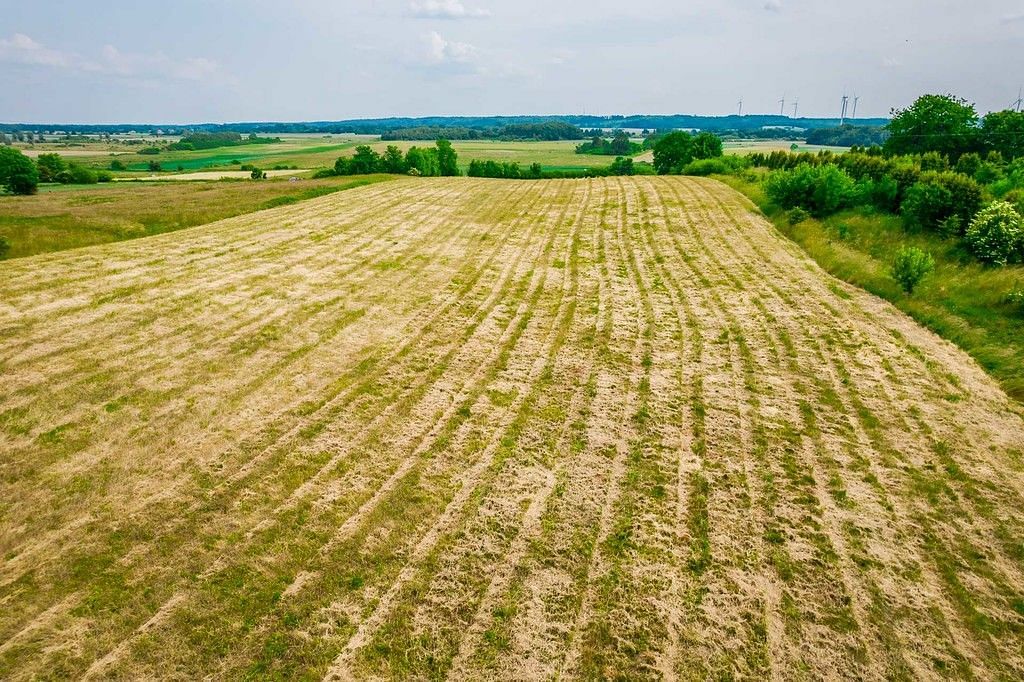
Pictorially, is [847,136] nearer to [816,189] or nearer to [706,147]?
[706,147]

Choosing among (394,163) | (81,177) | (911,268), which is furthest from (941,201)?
(81,177)

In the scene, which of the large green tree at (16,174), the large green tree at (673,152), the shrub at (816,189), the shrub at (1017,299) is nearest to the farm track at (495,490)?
the shrub at (1017,299)

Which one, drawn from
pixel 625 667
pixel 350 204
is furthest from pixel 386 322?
pixel 350 204

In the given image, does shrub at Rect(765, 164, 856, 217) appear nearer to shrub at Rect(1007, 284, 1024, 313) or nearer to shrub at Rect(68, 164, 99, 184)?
shrub at Rect(1007, 284, 1024, 313)

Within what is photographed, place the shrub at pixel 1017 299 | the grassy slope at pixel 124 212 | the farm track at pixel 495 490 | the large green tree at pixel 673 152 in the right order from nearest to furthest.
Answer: the farm track at pixel 495 490 → the shrub at pixel 1017 299 → the grassy slope at pixel 124 212 → the large green tree at pixel 673 152

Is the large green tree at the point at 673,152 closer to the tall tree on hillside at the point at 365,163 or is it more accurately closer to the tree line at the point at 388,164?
the tree line at the point at 388,164

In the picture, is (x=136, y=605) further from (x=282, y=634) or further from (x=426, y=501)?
(x=426, y=501)

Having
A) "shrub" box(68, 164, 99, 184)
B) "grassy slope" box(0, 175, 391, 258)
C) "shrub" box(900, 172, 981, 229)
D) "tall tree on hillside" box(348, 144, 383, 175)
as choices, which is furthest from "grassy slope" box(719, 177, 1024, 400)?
"shrub" box(68, 164, 99, 184)
